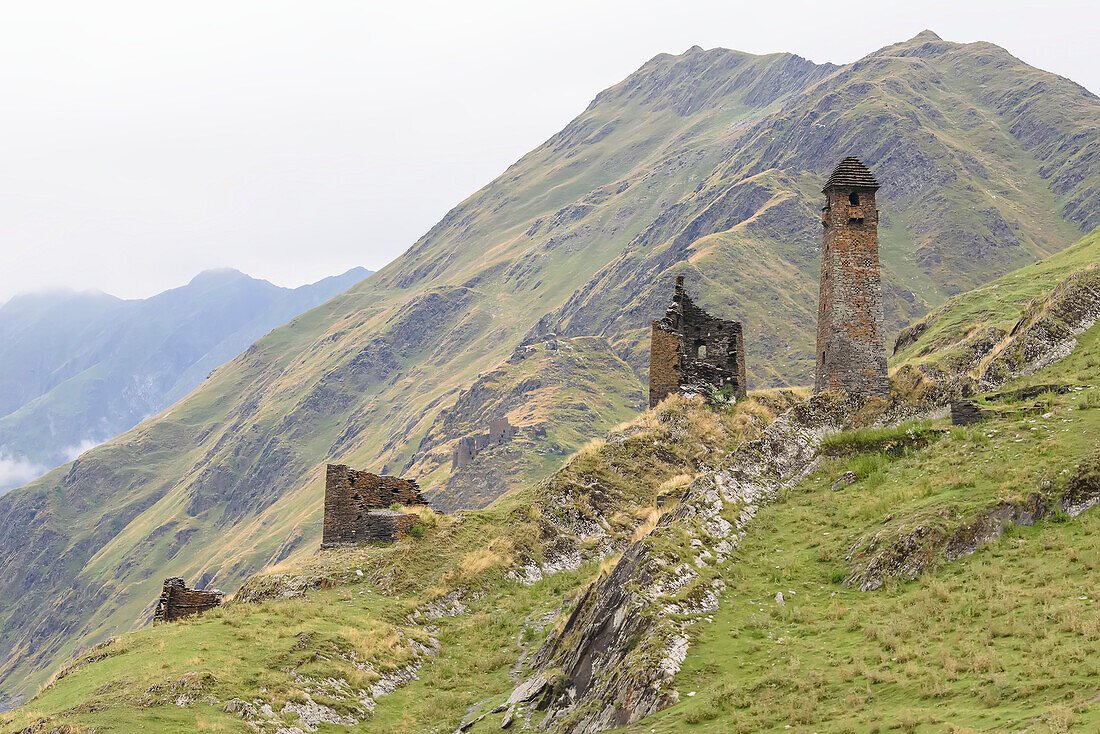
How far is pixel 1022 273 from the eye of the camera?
6819 centimetres

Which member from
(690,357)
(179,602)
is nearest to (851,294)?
(690,357)

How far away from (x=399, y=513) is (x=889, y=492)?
19909 mm

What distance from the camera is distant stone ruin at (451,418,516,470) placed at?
16950cm

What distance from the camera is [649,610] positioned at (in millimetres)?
18547

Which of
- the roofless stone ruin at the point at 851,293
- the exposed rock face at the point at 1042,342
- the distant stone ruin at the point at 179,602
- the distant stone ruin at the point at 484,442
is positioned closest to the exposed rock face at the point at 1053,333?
the exposed rock face at the point at 1042,342

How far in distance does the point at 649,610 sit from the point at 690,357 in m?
25.9

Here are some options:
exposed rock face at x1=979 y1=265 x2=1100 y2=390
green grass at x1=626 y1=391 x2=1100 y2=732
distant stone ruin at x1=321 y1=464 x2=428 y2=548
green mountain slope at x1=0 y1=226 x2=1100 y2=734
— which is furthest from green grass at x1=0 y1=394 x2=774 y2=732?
exposed rock face at x1=979 y1=265 x2=1100 y2=390

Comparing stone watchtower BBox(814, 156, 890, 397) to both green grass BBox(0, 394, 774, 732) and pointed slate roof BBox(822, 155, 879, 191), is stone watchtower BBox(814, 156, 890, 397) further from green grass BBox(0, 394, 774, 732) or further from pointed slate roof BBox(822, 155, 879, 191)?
green grass BBox(0, 394, 774, 732)

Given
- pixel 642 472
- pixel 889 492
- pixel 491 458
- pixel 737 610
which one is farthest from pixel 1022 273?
pixel 491 458

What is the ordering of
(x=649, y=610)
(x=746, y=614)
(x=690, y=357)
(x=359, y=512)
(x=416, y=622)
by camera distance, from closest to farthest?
(x=649, y=610) → (x=746, y=614) → (x=416, y=622) → (x=359, y=512) → (x=690, y=357)

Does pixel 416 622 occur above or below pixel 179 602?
below

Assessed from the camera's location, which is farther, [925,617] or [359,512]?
[359,512]

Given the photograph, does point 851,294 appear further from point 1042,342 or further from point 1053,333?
point 1053,333

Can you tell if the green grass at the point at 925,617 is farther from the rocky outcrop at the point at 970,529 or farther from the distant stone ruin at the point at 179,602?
the distant stone ruin at the point at 179,602
